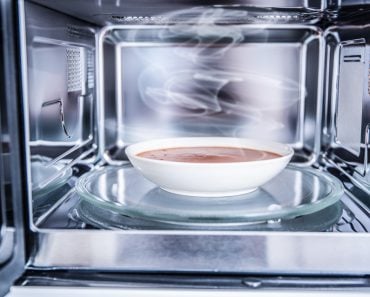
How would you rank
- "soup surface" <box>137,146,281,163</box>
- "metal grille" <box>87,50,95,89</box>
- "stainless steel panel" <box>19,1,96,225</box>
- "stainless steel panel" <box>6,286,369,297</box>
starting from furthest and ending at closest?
"metal grille" <box>87,50,95,89</box> → "soup surface" <box>137,146,281,163</box> → "stainless steel panel" <box>19,1,96,225</box> → "stainless steel panel" <box>6,286,369,297</box>

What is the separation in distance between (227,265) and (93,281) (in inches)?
6.6

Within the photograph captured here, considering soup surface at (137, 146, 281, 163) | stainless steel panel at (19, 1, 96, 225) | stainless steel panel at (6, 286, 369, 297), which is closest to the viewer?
stainless steel panel at (6, 286, 369, 297)

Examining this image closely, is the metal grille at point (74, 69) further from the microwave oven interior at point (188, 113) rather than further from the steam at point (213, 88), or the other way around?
the steam at point (213, 88)

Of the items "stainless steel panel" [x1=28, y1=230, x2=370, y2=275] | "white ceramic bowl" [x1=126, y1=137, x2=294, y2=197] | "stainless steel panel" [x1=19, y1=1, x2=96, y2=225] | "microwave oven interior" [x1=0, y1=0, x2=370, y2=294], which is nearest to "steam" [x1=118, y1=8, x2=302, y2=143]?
"microwave oven interior" [x1=0, y1=0, x2=370, y2=294]

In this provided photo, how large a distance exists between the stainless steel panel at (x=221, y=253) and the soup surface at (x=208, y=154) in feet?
0.70

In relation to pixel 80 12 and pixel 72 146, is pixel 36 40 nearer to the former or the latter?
pixel 80 12

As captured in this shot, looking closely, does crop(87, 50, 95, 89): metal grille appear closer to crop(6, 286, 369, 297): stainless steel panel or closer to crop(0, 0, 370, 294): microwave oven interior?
crop(0, 0, 370, 294): microwave oven interior

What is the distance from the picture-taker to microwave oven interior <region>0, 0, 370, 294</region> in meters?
0.72

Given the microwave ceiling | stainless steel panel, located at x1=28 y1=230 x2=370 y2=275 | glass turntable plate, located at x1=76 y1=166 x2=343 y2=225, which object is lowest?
stainless steel panel, located at x1=28 y1=230 x2=370 y2=275

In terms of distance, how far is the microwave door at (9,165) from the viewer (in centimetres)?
69

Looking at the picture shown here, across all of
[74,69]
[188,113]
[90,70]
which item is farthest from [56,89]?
[188,113]

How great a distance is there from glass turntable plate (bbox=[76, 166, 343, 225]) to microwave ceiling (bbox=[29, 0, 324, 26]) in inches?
10.7

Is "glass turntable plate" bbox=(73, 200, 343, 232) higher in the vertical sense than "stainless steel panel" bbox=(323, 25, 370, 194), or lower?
lower

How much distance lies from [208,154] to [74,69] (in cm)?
30
